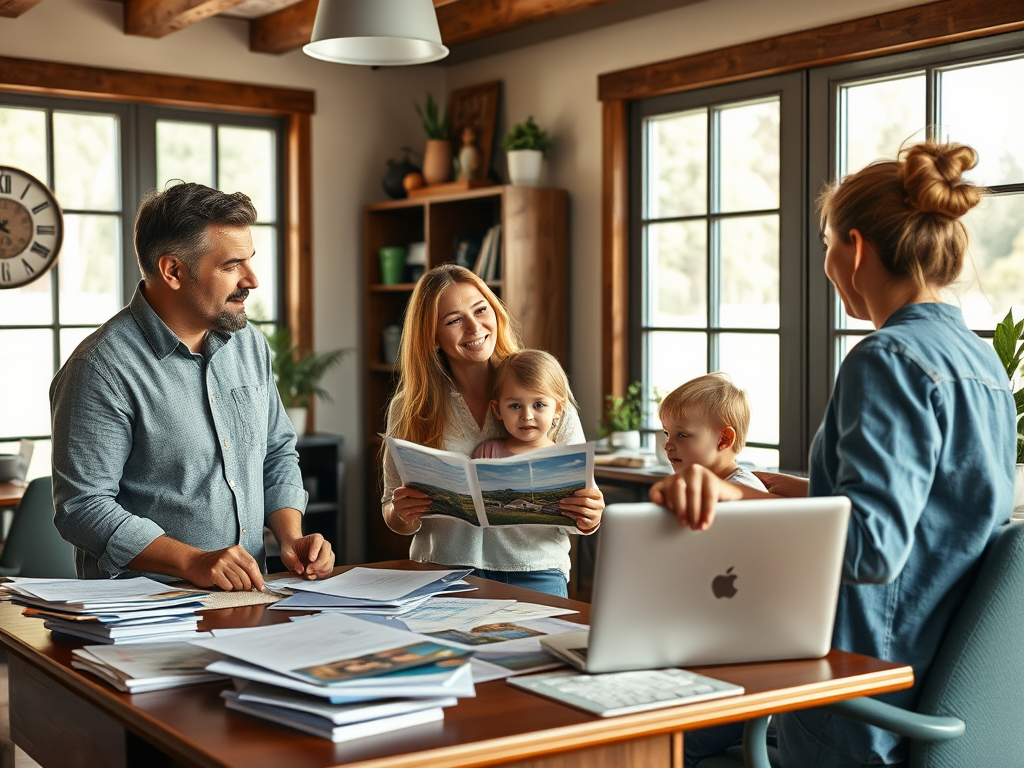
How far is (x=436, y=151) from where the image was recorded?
5.55 metres

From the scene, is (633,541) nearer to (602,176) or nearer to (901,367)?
(901,367)

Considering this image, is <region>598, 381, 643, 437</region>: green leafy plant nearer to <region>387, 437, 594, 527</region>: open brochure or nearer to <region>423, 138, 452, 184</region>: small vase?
→ <region>423, 138, 452, 184</region>: small vase

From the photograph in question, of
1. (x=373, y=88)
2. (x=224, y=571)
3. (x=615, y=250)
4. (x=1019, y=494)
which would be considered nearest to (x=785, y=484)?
(x=224, y=571)

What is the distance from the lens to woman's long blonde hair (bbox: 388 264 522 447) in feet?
8.38

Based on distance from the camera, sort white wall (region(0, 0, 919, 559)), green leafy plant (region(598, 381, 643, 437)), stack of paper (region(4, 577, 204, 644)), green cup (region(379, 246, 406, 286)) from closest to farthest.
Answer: stack of paper (region(4, 577, 204, 644))
white wall (region(0, 0, 919, 559))
green leafy plant (region(598, 381, 643, 437))
green cup (region(379, 246, 406, 286))

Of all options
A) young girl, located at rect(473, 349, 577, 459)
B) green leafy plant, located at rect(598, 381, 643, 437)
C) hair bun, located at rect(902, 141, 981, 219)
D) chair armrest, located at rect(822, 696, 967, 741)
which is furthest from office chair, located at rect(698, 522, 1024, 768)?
green leafy plant, located at rect(598, 381, 643, 437)

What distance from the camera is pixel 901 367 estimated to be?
146 centimetres

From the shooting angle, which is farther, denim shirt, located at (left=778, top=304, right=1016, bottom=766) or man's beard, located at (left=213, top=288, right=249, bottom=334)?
man's beard, located at (left=213, top=288, right=249, bottom=334)

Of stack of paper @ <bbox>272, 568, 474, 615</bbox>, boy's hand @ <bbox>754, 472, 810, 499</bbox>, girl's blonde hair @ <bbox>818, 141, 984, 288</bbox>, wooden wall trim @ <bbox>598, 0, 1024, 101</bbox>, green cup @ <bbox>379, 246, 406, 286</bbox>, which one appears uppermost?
wooden wall trim @ <bbox>598, 0, 1024, 101</bbox>

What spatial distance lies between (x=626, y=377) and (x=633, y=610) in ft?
12.3

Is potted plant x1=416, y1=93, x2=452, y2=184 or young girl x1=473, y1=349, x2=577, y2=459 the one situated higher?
potted plant x1=416, y1=93, x2=452, y2=184

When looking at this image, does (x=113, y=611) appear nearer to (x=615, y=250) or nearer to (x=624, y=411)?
(x=624, y=411)

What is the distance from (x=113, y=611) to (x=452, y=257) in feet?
13.1

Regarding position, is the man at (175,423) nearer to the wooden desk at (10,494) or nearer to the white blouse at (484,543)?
the white blouse at (484,543)
